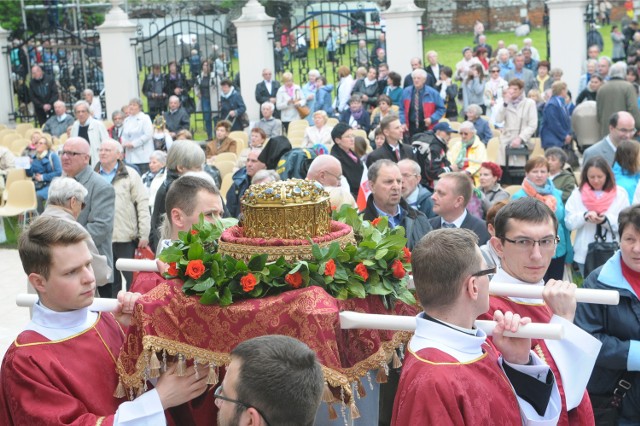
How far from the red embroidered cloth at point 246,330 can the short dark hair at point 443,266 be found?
39 centimetres

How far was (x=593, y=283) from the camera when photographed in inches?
208

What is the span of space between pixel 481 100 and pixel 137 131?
7.66 metres

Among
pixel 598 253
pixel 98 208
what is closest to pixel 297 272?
pixel 98 208

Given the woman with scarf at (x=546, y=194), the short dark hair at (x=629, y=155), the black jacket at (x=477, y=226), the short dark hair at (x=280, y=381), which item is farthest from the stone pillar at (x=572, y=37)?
the short dark hair at (x=280, y=381)

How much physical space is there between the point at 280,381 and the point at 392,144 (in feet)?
27.7

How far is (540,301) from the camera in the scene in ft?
14.5

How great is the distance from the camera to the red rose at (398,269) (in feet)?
13.5

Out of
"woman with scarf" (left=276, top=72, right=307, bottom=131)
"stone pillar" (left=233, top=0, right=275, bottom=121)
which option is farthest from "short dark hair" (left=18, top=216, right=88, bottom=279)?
"stone pillar" (left=233, top=0, right=275, bottom=121)

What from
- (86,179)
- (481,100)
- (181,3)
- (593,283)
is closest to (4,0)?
(181,3)

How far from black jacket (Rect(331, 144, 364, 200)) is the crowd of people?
0.08 ft

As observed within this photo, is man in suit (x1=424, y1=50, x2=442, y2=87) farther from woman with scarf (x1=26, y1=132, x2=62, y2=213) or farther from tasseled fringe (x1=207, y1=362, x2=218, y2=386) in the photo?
tasseled fringe (x1=207, y1=362, x2=218, y2=386)

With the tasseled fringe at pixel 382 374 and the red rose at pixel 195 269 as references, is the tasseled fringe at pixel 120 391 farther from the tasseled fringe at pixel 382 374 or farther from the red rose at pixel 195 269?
the tasseled fringe at pixel 382 374

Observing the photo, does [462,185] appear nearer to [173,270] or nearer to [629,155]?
[629,155]

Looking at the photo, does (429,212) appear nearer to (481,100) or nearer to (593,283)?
Answer: (593,283)
